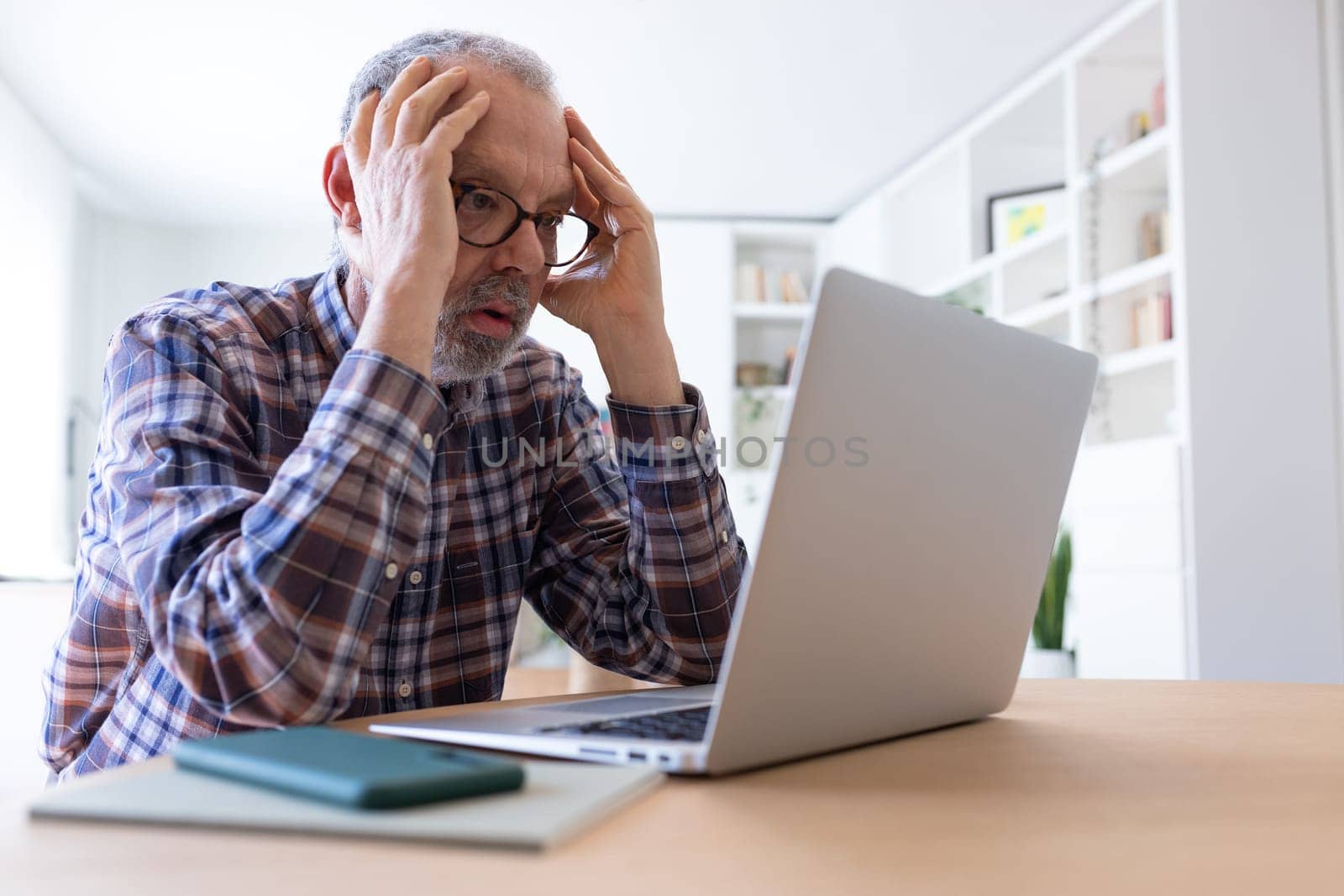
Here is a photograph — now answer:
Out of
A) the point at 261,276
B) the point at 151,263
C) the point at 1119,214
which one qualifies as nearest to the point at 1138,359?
the point at 1119,214

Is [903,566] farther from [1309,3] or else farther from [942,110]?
[942,110]

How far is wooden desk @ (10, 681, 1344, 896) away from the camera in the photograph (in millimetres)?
413

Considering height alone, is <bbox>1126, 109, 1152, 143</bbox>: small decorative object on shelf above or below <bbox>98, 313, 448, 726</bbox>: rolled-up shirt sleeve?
above

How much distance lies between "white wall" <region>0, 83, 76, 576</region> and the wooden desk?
15.3ft

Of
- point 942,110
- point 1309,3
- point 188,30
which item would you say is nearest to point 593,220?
point 1309,3

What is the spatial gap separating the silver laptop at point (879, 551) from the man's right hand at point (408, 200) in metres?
0.30

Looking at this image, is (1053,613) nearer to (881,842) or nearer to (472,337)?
(472,337)

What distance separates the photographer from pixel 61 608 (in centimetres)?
144

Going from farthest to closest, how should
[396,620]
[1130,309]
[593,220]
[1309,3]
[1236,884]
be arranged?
1. [1130,309]
2. [1309,3]
3. [593,220]
4. [396,620]
5. [1236,884]

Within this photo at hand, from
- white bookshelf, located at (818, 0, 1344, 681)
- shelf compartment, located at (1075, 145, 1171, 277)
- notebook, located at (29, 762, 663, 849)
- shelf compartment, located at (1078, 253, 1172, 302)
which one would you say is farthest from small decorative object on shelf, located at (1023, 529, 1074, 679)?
notebook, located at (29, 762, 663, 849)

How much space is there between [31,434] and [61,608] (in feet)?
15.2

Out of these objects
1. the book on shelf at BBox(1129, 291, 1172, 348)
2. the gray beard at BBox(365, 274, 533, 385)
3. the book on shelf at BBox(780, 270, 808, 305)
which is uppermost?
the book on shelf at BBox(780, 270, 808, 305)

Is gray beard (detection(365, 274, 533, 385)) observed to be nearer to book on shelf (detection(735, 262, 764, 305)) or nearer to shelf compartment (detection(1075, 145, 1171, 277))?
shelf compartment (detection(1075, 145, 1171, 277))

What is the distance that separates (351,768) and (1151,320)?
4.04 metres
